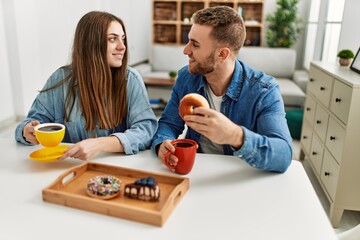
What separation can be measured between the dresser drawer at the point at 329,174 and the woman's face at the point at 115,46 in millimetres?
1498

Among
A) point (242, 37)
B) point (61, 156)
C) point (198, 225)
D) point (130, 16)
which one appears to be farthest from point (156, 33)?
point (198, 225)

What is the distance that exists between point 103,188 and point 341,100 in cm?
175

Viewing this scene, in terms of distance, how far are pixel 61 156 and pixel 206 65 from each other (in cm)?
66

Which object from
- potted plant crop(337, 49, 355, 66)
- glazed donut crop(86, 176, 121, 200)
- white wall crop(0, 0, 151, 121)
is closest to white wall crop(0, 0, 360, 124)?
white wall crop(0, 0, 151, 121)

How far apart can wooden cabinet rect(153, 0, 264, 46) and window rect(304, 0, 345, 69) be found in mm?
745

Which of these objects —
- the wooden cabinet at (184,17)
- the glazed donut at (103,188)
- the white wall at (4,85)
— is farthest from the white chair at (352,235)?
the wooden cabinet at (184,17)

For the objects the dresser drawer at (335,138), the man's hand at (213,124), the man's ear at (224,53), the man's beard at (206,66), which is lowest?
the dresser drawer at (335,138)

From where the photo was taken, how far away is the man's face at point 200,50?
140 centimetres

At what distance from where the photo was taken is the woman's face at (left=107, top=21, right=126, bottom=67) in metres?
1.47

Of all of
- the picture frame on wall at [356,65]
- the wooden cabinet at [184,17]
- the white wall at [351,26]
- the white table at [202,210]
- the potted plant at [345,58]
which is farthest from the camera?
the wooden cabinet at [184,17]

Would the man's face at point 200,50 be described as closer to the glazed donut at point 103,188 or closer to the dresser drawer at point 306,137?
the glazed donut at point 103,188

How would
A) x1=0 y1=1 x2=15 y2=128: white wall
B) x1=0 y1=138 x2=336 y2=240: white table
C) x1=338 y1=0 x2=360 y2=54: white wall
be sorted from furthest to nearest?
x1=0 y1=1 x2=15 y2=128: white wall < x1=338 y1=0 x2=360 y2=54: white wall < x1=0 y1=138 x2=336 y2=240: white table

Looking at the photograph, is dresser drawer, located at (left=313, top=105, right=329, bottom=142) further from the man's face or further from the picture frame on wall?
the man's face

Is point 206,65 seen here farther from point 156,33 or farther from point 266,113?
point 156,33
